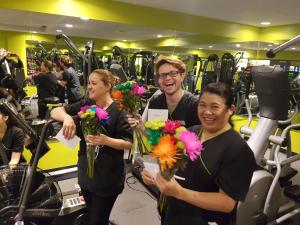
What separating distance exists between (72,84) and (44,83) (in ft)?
1.26

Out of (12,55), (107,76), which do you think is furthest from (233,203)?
(12,55)

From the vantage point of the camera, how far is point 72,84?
12.3 ft

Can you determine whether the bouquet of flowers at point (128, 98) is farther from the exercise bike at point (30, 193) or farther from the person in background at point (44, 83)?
the person in background at point (44, 83)

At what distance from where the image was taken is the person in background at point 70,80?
3693 mm

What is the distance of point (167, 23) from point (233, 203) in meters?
4.33

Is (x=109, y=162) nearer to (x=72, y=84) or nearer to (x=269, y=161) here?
(x=269, y=161)

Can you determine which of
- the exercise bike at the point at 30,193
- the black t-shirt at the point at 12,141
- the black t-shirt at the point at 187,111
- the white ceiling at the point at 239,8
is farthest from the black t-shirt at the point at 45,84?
the black t-shirt at the point at 187,111

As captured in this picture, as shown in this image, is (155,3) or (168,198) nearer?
(168,198)

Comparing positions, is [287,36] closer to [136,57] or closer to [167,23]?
[167,23]

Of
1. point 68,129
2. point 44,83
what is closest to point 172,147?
point 68,129

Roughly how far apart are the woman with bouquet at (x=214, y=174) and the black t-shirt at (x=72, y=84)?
279cm

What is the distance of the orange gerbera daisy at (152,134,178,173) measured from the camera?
0.91 metres

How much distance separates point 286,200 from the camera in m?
3.07

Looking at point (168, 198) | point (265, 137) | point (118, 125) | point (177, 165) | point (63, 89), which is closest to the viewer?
point (177, 165)
